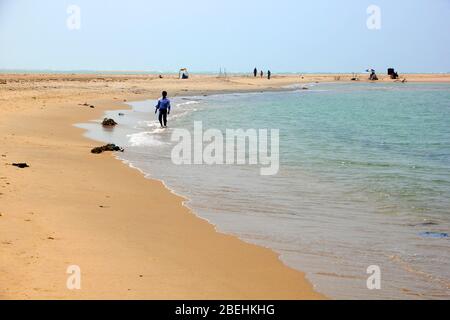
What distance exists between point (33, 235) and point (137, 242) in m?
1.23

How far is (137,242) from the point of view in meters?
6.43

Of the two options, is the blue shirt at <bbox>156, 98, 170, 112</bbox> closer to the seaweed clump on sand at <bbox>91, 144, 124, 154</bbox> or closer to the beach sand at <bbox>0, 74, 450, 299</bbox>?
the seaweed clump on sand at <bbox>91, 144, 124, 154</bbox>

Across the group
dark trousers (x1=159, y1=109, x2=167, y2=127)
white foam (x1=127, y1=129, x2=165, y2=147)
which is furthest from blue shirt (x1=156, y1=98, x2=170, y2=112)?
white foam (x1=127, y1=129, x2=165, y2=147)

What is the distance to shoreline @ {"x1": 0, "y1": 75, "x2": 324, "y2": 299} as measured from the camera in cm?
492

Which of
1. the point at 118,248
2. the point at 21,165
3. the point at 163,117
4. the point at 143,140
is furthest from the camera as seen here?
the point at 163,117

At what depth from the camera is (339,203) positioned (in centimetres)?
924

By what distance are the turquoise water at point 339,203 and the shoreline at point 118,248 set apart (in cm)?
49

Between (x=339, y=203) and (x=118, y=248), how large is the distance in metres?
4.60

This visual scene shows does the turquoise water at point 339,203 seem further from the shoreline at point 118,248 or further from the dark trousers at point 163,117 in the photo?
the dark trousers at point 163,117

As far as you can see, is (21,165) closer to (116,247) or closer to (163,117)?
(116,247)

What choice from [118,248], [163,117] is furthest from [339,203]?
[163,117]

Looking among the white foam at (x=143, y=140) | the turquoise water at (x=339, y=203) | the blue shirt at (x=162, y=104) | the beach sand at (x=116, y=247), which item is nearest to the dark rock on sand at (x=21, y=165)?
the beach sand at (x=116, y=247)
